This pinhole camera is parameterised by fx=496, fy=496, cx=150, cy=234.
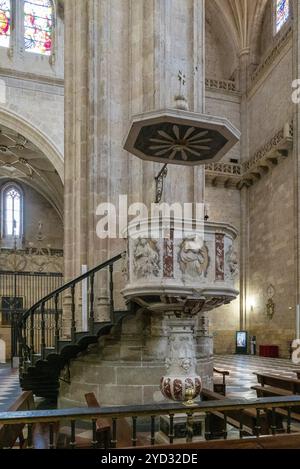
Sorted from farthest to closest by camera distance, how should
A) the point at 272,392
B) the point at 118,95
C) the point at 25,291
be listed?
1. the point at 25,291
2. the point at 118,95
3. the point at 272,392

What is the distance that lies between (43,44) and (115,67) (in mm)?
11584

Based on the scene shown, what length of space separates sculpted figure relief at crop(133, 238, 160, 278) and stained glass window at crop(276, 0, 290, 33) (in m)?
15.5

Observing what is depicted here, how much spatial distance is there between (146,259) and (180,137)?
6.44ft

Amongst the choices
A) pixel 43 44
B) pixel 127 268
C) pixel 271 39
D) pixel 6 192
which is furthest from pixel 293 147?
pixel 6 192

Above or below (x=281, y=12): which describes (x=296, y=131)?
below

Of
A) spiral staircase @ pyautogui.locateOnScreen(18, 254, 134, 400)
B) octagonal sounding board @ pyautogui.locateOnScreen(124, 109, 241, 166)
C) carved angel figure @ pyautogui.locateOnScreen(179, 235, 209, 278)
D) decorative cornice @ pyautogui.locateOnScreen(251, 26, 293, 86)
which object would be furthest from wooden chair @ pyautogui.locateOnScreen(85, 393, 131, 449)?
decorative cornice @ pyautogui.locateOnScreen(251, 26, 293, 86)

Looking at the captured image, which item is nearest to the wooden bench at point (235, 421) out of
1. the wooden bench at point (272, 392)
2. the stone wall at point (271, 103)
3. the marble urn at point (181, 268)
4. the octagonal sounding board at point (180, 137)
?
the wooden bench at point (272, 392)

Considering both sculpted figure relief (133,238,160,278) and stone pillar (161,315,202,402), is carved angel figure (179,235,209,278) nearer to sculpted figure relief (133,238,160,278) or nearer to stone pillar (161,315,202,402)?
sculpted figure relief (133,238,160,278)

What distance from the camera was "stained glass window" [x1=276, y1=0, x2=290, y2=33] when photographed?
57.9ft

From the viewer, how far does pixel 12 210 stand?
24.9m

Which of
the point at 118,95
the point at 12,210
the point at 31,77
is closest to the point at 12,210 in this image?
the point at 12,210

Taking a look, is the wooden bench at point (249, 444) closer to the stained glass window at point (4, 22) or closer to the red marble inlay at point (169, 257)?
the red marble inlay at point (169, 257)

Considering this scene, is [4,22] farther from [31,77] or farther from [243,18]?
[243,18]

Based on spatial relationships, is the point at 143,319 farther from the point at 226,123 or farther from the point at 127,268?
the point at 226,123
